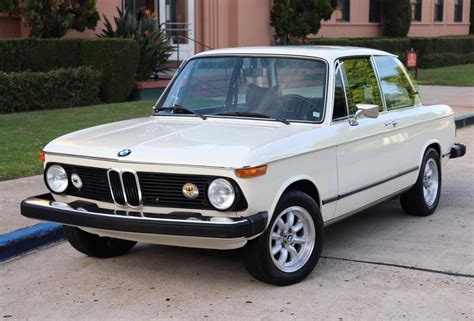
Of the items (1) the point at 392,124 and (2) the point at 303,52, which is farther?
(1) the point at 392,124

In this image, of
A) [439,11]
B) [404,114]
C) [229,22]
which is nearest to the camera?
[404,114]

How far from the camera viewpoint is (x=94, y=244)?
562 centimetres

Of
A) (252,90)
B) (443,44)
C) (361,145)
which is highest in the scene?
(252,90)

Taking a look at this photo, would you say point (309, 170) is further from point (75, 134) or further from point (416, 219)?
point (416, 219)

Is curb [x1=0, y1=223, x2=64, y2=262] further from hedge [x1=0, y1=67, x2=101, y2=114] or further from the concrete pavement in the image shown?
hedge [x1=0, y1=67, x2=101, y2=114]

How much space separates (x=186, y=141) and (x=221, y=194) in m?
0.57

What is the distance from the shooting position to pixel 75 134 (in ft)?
17.7

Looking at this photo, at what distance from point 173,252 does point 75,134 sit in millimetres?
1290

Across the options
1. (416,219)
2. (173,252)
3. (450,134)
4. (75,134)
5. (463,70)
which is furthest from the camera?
(463,70)

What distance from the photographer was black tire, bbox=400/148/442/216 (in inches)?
267

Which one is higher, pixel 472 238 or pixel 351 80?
pixel 351 80

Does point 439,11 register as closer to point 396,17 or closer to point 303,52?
point 396,17

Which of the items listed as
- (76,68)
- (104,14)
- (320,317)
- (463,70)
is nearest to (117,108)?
(76,68)

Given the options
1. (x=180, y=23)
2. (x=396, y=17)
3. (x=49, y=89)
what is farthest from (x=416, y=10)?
(x=49, y=89)
